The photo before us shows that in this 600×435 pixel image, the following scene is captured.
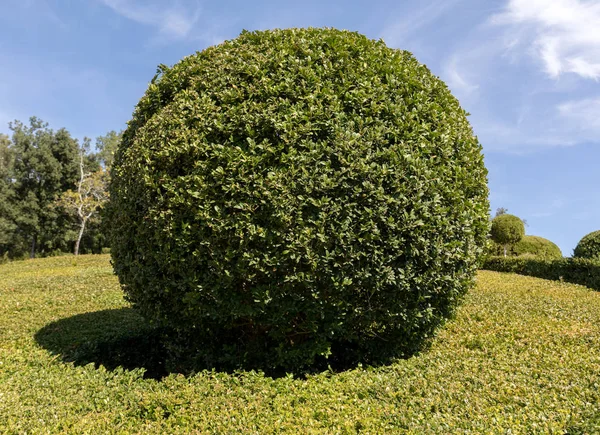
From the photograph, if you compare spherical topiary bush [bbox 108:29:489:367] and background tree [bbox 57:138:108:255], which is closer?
spherical topiary bush [bbox 108:29:489:367]

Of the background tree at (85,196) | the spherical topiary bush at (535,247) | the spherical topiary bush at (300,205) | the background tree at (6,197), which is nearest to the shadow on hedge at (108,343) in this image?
the spherical topiary bush at (300,205)

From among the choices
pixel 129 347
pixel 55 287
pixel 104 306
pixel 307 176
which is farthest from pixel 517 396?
pixel 55 287

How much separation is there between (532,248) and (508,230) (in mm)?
2669

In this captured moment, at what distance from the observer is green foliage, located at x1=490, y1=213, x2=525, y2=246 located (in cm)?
2709

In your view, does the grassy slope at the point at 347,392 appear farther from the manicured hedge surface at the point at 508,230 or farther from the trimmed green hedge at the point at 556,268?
the manicured hedge surface at the point at 508,230

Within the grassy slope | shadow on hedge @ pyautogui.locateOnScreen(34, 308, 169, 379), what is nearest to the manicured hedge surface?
the grassy slope

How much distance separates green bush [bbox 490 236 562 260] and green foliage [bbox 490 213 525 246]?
0.48 meters

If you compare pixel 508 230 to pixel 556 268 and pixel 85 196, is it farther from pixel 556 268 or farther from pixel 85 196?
pixel 85 196

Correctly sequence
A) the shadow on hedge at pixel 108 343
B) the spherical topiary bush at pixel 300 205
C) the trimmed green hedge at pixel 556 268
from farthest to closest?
the trimmed green hedge at pixel 556 268 → the shadow on hedge at pixel 108 343 → the spherical topiary bush at pixel 300 205

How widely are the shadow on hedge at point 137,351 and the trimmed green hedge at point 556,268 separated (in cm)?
1130

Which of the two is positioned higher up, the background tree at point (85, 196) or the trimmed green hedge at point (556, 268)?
the background tree at point (85, 196)

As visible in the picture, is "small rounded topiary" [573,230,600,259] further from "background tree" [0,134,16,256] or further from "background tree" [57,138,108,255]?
"background tree" [0,134,16,256]

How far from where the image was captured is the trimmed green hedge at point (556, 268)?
14773mm

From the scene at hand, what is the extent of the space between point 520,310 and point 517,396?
4.36 metres
